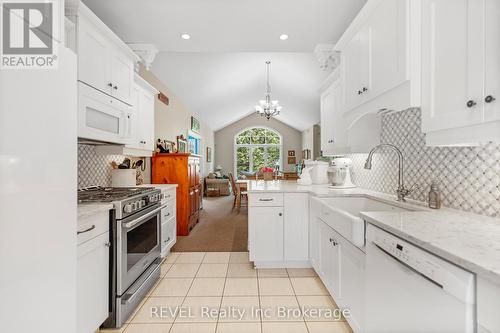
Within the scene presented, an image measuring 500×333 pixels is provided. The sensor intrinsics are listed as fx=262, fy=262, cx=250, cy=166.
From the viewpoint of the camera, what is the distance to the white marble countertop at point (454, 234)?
2.58ft

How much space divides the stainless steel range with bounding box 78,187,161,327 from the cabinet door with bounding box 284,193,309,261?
1375 mm

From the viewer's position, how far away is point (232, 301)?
224 cm

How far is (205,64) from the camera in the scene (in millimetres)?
5051

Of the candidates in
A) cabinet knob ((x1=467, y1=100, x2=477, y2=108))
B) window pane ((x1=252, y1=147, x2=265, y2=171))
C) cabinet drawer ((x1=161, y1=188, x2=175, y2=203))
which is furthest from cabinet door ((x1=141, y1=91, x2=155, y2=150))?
window pane ((x1=252, y1=147, x2=265, y2=171))

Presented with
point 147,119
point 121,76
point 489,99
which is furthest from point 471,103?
point 147,119

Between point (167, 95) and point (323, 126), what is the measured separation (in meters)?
3.40

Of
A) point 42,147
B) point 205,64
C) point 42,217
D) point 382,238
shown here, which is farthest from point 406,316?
point 205,64

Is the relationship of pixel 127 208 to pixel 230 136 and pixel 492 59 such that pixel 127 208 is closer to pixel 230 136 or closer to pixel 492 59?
pixel 492 59

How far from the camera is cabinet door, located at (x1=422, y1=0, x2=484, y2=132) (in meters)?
1.04

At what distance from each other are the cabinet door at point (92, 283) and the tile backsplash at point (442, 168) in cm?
227

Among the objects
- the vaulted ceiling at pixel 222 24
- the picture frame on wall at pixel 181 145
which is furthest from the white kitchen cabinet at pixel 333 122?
the picture frame on wall at pixel 181 145

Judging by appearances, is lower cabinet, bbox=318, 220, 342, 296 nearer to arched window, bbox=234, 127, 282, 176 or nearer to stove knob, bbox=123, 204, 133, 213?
stove knob, bbox=123, 204, 133, 213

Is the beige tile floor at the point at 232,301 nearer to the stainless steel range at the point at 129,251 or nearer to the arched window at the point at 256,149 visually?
the stainless steel range at the point at 129,251

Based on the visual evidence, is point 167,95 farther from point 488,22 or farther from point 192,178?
point 488,22
